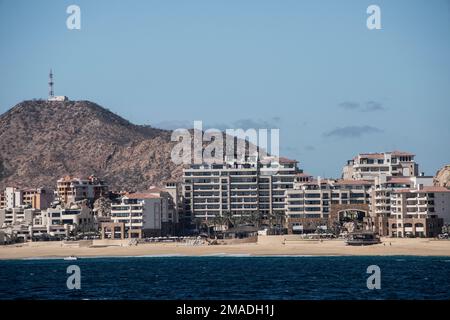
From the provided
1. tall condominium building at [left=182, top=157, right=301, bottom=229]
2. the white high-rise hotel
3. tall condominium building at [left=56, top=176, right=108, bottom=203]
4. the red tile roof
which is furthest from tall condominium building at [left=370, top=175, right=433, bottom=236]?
tall condominium building at [left=56, top=176, right=108, bottom=203]

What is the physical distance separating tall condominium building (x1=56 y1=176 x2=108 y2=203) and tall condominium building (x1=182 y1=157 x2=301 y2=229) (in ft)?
67.1

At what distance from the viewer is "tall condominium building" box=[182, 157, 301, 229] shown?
587ft

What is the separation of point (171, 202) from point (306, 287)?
96.7m

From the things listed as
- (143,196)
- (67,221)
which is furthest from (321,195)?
(67,221)

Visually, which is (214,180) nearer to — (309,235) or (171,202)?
(171,202)

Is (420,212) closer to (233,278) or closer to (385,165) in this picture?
(385,165)

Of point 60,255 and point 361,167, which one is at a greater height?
point 361,167

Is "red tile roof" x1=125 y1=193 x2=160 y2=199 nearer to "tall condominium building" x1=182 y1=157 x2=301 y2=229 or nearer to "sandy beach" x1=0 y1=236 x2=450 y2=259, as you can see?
"tall condominium building" x1=182 y1=157 x2=301 y2=229

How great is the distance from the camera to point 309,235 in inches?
6097

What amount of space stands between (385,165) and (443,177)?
11.0m

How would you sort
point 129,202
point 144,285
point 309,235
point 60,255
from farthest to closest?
point 129,202 → point 309,235 → point 60,255 → point 144,285

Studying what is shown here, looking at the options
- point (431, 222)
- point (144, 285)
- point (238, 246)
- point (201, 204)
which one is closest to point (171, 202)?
point (201, 204)

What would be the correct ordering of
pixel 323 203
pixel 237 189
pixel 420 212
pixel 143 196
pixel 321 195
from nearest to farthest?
pixel 420 212
pixel 321 195
pixel 323 203
pixel 143 196
pixel 237 189

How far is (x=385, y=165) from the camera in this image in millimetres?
174875
